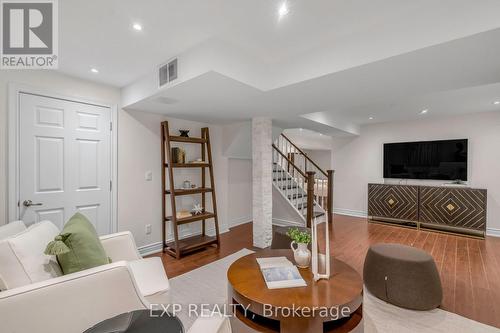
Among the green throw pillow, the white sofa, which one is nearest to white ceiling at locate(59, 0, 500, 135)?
the green throw pillow

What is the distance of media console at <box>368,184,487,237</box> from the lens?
3990mm

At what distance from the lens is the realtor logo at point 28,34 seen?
5.08 ft

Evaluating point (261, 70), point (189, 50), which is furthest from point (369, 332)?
point (189, 50)

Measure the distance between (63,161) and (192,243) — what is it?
1943mm

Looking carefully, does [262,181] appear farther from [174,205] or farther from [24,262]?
[24,262]

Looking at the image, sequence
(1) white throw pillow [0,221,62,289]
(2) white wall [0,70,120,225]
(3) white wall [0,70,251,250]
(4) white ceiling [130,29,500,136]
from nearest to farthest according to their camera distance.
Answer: (1) white throw pillow [0,221,62,289] < (4) white ceiling [130,29,500,136] < (2) white wall [0,70,120,225] < (3) white wall [0,70,251,250]

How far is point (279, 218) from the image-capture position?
4973 millimetres

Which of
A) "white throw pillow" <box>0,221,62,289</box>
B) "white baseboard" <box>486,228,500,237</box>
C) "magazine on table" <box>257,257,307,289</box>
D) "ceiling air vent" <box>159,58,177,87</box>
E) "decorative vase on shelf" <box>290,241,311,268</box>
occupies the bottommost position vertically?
"white baseboard" <box>486,228,500,237</box>

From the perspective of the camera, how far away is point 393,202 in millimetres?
4836

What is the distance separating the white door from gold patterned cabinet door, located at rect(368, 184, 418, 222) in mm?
5111

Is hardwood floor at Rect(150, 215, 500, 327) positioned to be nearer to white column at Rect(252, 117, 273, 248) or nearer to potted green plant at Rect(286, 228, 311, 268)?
white column at Rect(252, 117, 273, 248)

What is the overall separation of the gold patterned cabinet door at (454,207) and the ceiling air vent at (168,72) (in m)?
4.98

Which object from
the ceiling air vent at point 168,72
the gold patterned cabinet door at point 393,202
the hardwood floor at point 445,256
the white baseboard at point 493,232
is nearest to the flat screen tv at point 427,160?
the gold patterned cabinet door at point 393,202

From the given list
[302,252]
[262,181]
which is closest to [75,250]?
[302,252]
